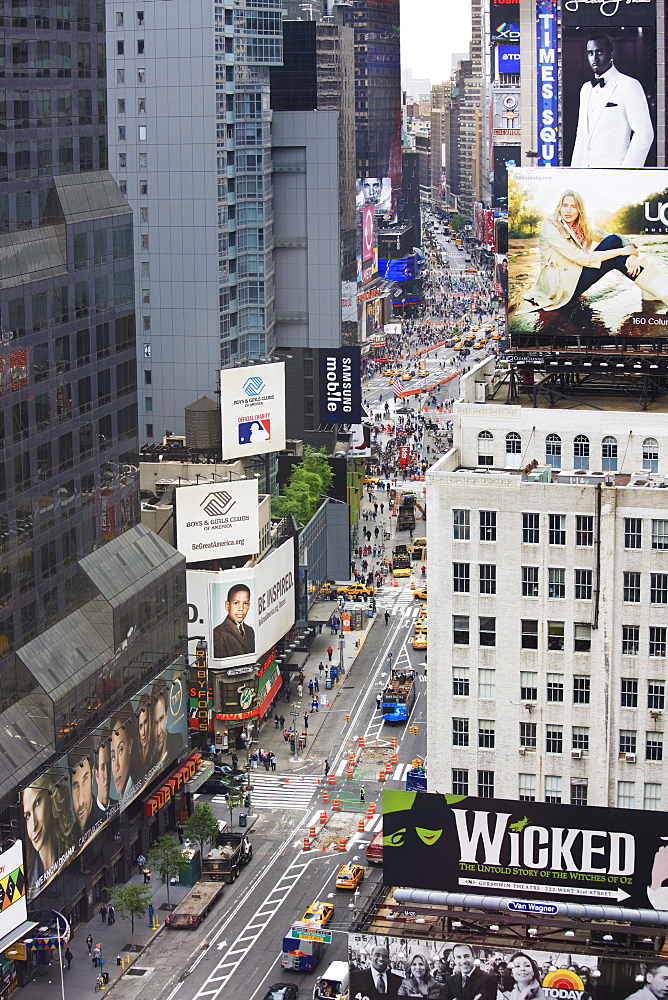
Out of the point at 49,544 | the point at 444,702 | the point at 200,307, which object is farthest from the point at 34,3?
the point at 200,307

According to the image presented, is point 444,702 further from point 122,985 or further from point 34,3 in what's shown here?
point 34,3

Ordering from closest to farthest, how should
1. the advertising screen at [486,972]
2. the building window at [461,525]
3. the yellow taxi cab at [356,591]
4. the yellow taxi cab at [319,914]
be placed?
the advertising screen at [486,972] → the building window at [461,525] → the yellow taxi cab at [319,914] → the yellow taxi cab at [356,591]

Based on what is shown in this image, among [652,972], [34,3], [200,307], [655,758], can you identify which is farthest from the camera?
[200,307]

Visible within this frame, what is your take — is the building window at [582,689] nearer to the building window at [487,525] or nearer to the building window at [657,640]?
the building window at [657,640]

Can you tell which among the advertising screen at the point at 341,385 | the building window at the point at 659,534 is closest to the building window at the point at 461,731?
the building window at the point at 659,534

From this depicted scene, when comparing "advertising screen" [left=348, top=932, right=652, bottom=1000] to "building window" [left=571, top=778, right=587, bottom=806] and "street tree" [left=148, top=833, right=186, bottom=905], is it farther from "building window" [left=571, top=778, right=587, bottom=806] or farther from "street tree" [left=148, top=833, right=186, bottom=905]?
"street tree" [left=148, top=833, right=186, bottom=905]

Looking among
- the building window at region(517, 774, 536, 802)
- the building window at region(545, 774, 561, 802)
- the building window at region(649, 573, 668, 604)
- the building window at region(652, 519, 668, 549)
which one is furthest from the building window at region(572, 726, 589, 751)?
the building window at region(652, 519, 668, 549)
